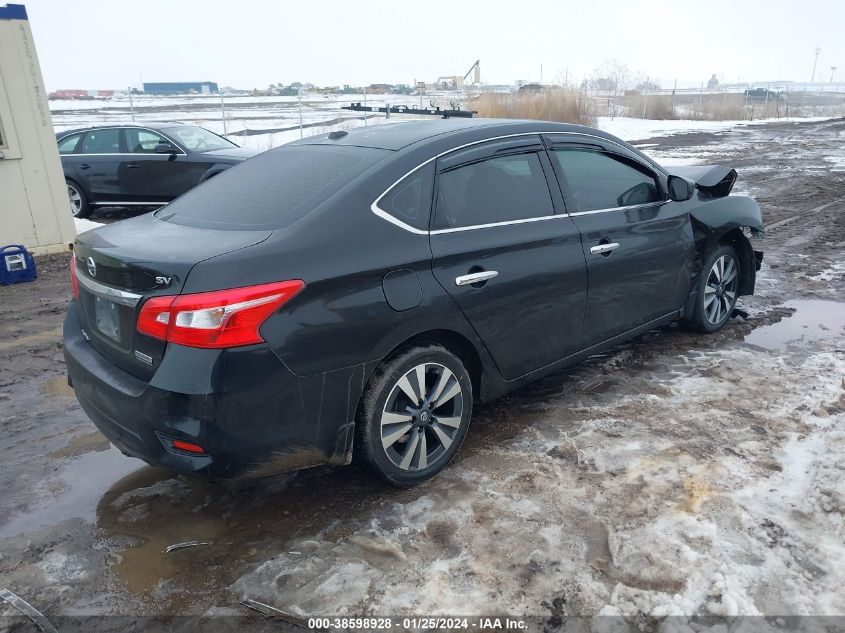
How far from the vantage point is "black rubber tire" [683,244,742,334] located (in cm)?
493

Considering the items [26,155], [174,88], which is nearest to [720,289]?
[26,155]

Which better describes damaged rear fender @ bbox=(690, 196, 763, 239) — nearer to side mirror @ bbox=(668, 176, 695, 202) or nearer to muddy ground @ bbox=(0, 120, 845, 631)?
side mirror @ bbox=(668, 176, 695, 202)

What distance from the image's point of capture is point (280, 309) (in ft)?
8.80

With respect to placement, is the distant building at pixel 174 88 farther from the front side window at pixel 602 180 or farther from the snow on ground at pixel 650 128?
the front side window at pixel 602 180

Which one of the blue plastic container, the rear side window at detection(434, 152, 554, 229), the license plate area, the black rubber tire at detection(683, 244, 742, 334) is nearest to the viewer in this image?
the license plate area

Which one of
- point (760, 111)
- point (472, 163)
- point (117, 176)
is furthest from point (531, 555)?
point (760, 111)

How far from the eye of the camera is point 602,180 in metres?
4.21

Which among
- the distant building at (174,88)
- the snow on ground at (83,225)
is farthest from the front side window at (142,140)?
the distant building at (174,88)

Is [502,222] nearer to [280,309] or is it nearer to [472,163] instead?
[472,163]

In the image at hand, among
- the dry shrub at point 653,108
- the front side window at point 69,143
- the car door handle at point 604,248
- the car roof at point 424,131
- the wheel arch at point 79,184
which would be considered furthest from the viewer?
the dry shrub at point 653,108

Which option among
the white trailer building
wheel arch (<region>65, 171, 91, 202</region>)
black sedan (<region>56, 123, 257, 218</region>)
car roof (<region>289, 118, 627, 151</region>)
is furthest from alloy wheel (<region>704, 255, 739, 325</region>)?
wheel arch (<region>65, 171, 91, 202</region>)

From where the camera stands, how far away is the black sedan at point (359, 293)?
2662mm

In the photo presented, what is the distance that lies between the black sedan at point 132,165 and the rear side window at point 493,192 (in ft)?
25.4

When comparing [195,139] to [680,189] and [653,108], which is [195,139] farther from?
[653,108]
